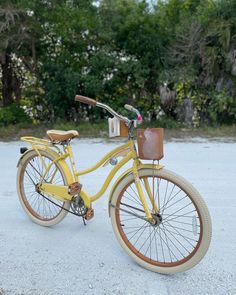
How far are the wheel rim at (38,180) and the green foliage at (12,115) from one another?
4.36 metres

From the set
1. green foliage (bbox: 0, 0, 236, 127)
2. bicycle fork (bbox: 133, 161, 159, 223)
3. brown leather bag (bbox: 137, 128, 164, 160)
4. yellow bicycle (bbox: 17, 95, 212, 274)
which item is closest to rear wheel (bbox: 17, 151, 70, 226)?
yellow bicycle (bbox: 17, 95, 212, 274)


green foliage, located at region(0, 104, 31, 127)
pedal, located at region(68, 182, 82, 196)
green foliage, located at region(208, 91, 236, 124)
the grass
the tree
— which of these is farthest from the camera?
green foliage, located at region(0, 104, 31, 127)

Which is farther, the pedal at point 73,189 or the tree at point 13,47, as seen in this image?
the tree at point 13,47

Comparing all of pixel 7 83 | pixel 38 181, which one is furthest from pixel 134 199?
pixel 7 83

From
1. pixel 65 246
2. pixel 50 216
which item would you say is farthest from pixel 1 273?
pixel 50 216

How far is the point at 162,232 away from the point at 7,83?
6545 mm

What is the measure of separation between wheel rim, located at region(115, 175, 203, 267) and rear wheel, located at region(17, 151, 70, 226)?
1.86 ft

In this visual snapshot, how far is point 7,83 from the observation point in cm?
820

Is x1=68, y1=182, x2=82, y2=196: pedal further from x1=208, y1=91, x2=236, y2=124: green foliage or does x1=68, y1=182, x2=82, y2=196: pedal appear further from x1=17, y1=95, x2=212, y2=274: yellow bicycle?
x1=208, y1=91, x2=236, y2=124: green foliage

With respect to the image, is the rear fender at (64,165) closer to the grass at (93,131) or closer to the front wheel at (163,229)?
the front wheel at (163,229)

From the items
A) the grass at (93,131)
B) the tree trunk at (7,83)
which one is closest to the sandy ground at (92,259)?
the grass at (93,131)

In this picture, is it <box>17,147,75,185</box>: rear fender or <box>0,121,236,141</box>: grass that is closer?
<box>17,147,75,185</box>: rear fender

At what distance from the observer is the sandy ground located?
86.0 inches

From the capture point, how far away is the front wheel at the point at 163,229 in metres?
2.18
